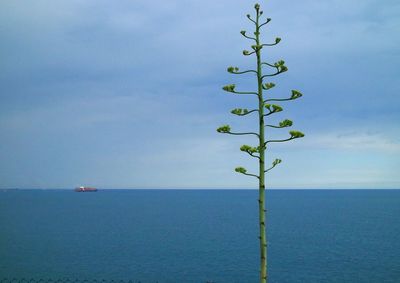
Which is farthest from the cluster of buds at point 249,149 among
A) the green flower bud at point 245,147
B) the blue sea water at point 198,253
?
the blue sea water at point 198,253

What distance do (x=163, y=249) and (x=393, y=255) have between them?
136 feet

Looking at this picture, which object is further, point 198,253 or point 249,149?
point 198,253

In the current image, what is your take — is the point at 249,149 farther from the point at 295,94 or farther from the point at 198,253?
the point at 198,253

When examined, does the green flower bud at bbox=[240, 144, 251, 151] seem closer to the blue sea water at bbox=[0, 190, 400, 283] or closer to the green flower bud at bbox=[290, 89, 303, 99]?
the green flower bud at bbox=[290, 89, 303, 99]

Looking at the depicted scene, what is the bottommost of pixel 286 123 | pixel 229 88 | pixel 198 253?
pixel 198 253

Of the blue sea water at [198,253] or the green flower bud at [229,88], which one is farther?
the blue sea water at [198,253]

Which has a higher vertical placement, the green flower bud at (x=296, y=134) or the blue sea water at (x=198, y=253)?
the green flower bud at (x=296, y=134)

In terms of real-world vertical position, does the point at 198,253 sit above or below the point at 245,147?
below

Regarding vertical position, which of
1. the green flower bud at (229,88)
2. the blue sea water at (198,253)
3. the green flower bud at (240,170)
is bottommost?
the blue sea water at (198,253)

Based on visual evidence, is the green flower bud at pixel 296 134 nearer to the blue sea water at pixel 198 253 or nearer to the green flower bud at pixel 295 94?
the green flower bud at pixel 295 94

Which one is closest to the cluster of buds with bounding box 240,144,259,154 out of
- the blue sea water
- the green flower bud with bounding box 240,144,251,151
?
the green flower bud with bounding box 240,144,251,151

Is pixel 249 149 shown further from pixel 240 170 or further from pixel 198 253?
pixel 198 253

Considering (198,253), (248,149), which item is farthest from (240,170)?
(198,253)

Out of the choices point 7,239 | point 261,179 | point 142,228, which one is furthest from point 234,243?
point 261,179
